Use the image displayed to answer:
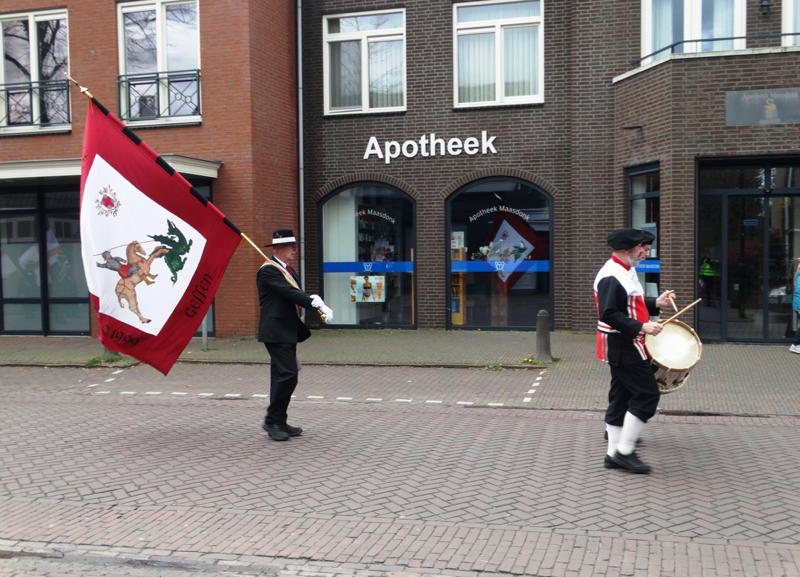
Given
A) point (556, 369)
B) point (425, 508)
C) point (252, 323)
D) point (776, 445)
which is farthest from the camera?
point (252, 323)

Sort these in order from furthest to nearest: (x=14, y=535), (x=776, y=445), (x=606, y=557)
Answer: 1. (x=776, y=445)
2. (x=14, y=535)
3. (x=606, y=557)

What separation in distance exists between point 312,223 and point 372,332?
2.73 m

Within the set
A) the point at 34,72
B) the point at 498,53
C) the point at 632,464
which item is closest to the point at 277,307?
the point at 632,464

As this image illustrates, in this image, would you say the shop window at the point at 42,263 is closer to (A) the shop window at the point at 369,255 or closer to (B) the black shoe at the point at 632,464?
(A) the shop window at the point at 369,255

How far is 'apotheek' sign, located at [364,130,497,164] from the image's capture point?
14.6 metres

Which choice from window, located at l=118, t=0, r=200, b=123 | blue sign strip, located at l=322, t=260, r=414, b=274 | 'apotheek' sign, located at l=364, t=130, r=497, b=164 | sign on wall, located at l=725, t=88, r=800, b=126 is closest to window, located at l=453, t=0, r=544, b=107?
Result: 'apotheek' sign, located at l=364, t=130, r=497, b=164

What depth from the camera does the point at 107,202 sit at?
7.01 m

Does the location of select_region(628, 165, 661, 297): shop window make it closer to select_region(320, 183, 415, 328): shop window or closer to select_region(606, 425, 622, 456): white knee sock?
select_region(320, 183, 415, 328): shop window

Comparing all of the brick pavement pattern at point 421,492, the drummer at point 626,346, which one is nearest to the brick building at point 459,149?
the brick pavement pattern at point 421,492

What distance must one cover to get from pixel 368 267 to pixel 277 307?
8.71m

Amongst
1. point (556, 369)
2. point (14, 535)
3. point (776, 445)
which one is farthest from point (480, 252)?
point (14, 535)

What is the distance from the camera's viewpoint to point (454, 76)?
48.5 feet

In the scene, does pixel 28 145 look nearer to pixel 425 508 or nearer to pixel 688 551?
pixel 425 508

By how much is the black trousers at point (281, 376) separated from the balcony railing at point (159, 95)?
866cm
